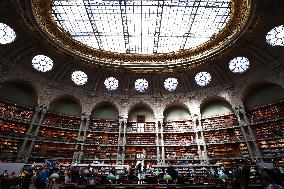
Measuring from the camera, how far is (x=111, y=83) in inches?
823

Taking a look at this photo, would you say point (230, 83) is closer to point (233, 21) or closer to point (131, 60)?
point (233, 21)

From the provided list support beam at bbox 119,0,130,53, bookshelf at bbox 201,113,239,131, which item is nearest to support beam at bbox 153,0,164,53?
support beam at bbox 119,0,130,53

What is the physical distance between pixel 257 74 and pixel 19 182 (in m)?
17.7

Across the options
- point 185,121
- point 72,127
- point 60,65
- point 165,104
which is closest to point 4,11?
point 60,65

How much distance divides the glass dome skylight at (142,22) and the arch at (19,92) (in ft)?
19.2

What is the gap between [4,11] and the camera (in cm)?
1411

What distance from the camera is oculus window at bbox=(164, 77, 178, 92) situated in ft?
68.5

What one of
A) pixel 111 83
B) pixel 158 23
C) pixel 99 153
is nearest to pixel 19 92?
pixel 111 83

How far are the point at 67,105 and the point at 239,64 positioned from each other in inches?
611

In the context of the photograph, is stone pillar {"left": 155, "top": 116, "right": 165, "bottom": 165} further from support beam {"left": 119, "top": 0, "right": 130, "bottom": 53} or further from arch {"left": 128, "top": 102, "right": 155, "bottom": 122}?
support beam {"left": 119, "top": 0, "right": 130, "bottom": 53}

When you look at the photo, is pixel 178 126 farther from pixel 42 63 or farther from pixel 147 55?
pixel 42 63

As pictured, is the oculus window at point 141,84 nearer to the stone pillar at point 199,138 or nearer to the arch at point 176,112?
the arch at point 176,112

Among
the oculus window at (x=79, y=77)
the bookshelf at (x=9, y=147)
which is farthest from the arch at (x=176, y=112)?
the bookshelf at (x=9, y=147)

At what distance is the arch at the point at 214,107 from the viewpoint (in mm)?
19359
